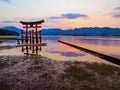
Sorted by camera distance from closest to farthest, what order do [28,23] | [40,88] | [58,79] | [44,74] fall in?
[40,88]
[58,79]
[44,74]
[28,23]

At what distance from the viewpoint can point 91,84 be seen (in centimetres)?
732

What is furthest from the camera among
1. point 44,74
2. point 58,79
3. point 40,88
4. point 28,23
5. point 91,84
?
point 28,23

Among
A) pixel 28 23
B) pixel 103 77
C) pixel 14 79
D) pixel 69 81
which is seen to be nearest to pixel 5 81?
pixel 14 79

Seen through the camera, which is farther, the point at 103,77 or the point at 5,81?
the point at 103,77

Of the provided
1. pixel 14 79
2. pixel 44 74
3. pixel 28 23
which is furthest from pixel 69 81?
pixel 28 23

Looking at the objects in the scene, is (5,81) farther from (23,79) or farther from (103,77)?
(103,77)

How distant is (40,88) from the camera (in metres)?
6.82

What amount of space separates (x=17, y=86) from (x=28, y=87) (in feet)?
1.61

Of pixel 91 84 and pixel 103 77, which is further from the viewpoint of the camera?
pixel 103 77

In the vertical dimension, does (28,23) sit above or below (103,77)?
above

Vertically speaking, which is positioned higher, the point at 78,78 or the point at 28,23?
the point at 28,23

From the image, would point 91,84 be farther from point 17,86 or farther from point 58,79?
point 17,86

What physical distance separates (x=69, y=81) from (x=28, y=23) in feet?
93.9

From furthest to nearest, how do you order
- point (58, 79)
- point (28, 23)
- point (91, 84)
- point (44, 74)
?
1. point (28, 23)
2. point (44, 74)
3. point (58, 79)
4. point (91, 84)
